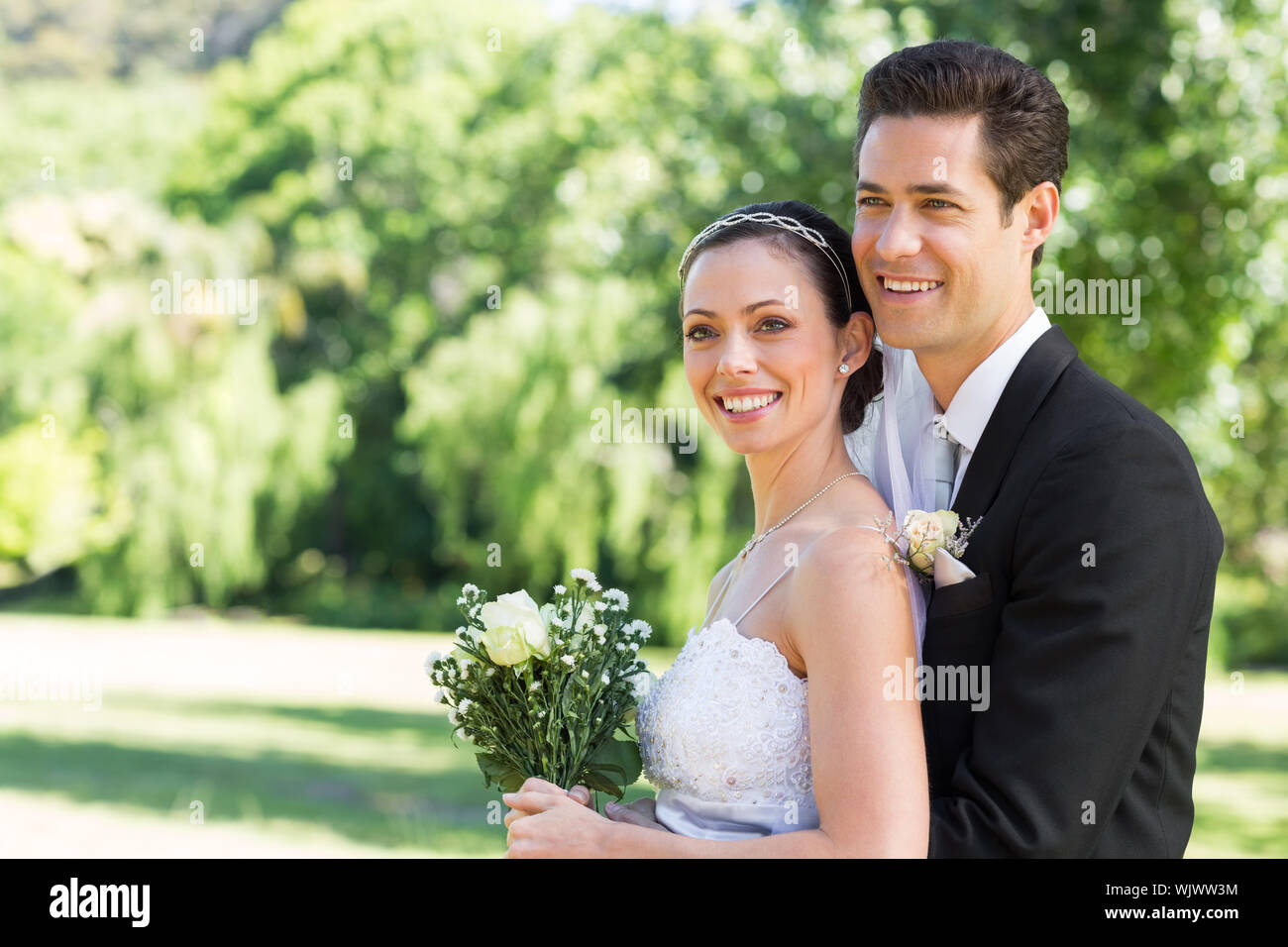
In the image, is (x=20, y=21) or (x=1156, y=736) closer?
(x=1156, y=736)

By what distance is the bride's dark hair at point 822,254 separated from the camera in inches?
113

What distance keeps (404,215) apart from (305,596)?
992cm

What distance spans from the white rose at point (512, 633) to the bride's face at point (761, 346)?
0.60 metres

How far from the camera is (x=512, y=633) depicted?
2.73 meters

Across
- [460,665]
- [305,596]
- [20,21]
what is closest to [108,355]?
[305,596]

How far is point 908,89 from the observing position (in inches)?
106

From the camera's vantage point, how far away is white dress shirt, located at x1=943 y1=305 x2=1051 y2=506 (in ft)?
8.95

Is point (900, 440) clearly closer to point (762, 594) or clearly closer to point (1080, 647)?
point (762, 594)

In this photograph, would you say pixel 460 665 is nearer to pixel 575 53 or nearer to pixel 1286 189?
pixel 1286 189

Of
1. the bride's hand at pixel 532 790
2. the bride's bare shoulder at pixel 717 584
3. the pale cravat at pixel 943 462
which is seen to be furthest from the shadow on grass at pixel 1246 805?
the bride's hand at pixel 532 790

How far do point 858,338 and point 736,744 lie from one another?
0.94 metres

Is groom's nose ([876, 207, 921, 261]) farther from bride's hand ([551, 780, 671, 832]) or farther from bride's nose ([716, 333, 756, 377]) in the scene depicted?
bride's hand ([551, 780, 671, 832])

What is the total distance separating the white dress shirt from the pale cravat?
53mm

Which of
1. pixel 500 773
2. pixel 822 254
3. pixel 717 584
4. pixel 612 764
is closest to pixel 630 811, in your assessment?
pixel 612 764
